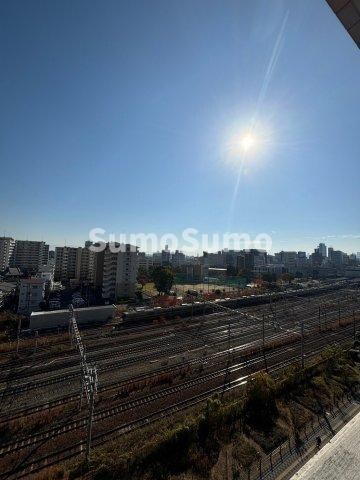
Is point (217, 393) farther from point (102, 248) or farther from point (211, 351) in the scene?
point (102, 248)

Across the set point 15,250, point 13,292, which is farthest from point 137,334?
point 15,250

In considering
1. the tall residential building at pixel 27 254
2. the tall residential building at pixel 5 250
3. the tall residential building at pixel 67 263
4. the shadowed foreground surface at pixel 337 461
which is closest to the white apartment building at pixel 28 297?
the shadowed foreground surface at pixel 337 461

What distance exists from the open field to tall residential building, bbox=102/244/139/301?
1516 cm

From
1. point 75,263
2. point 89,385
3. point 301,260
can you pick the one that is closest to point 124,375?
point 89,385

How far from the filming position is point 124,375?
16344mm

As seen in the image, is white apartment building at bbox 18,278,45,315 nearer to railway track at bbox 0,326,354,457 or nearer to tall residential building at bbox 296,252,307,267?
railway track at bbox 0,326,354,457

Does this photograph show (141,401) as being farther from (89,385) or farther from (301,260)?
(301,260)

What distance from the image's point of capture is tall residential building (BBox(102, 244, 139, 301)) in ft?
137

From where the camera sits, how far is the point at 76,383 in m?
15.5

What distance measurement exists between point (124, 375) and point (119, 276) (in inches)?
1041

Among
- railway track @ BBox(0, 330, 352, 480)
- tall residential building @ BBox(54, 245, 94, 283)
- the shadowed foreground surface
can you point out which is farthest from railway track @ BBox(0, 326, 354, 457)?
tall residential building @ BBox(54, 245, 94, 283)

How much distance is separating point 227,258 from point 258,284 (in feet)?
149

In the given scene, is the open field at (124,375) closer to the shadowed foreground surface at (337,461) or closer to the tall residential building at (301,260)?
the shadowed foreground surface at (337,461)

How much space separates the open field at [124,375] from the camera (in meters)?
10.9
